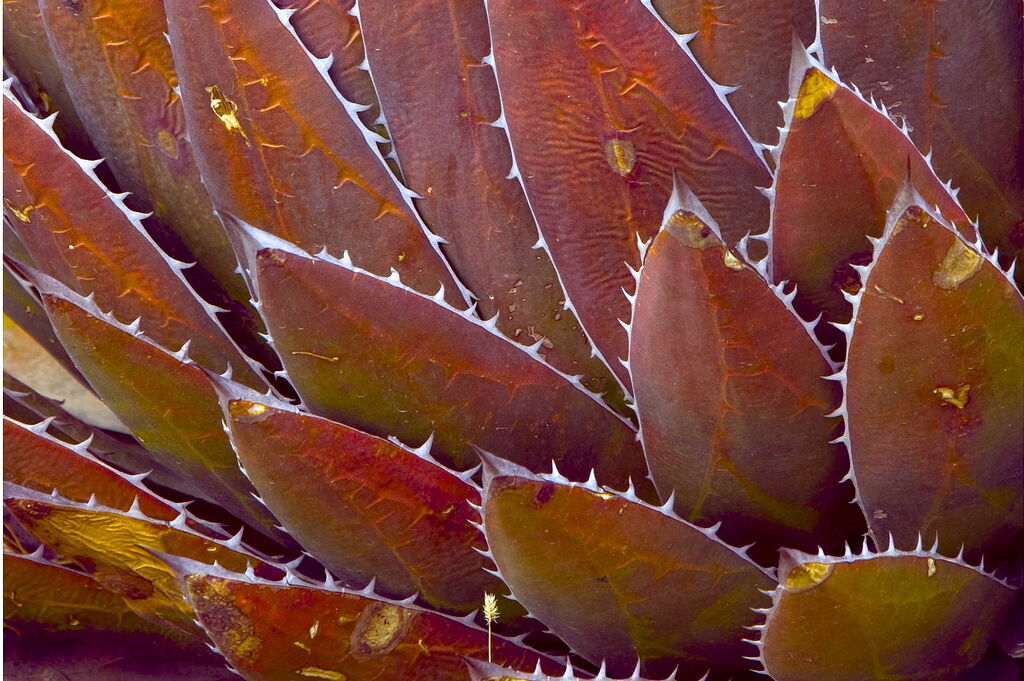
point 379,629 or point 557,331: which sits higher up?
point 557,331

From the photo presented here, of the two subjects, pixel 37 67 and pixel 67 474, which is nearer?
pixel 67 474

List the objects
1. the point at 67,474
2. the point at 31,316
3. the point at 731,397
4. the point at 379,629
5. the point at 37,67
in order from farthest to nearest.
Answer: the point at 31,316 → the point at 37,67 → the point at 67,474 → the point at 379,629 → the point at 731,397

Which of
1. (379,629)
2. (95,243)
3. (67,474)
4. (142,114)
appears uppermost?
(142,114)

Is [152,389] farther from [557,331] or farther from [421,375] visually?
[557,331]

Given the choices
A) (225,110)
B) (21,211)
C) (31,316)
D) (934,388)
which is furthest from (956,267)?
(31,316)

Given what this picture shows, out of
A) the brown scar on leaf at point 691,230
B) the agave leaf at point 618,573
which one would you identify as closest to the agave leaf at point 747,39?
the brown scar on leaf at point 691,230

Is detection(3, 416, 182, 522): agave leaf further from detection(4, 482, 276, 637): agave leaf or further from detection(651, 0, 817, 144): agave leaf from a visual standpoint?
detection(651, 0, 817, 144): agave leaf

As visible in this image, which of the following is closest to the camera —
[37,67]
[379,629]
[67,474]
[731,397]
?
[731,397]

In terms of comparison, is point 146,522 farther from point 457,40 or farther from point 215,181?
point 457,40

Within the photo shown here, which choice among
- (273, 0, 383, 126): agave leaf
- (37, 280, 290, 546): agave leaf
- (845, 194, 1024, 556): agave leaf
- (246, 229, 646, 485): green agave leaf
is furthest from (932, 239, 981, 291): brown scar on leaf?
(37, 280, 290, 546): agave leaf
